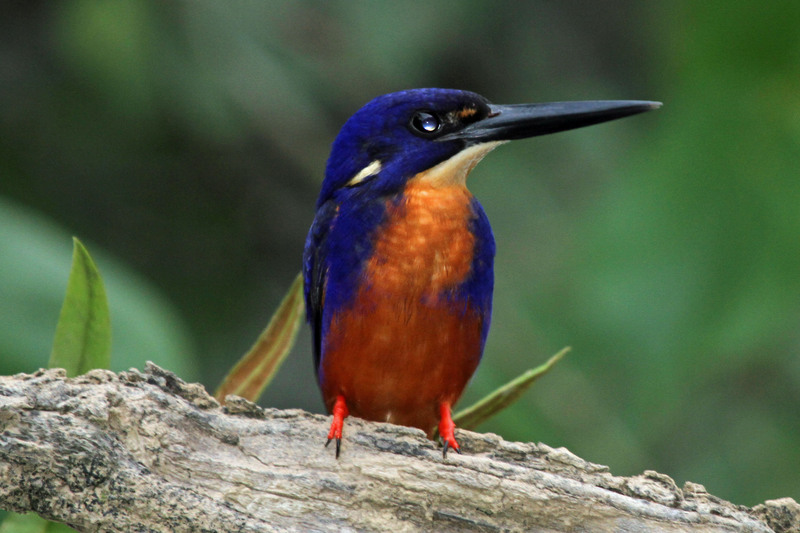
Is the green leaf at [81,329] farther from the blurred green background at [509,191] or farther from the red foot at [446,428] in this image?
the red foot at [446,428]

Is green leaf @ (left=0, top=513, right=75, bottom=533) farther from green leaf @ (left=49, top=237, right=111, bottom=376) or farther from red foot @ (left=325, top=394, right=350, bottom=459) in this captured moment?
red foot @ (left=325, top=394, right=350, bottom=459)

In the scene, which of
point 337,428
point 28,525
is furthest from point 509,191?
point 28,525

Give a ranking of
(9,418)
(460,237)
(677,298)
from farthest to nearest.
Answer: (677,298) < (460,237) < (9,418)

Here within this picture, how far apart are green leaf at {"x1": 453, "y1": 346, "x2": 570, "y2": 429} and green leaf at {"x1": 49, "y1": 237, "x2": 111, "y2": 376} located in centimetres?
127

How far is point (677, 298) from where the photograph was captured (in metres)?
4.39

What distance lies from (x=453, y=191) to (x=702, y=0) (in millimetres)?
2025

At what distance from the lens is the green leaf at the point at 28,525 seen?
3.09 m

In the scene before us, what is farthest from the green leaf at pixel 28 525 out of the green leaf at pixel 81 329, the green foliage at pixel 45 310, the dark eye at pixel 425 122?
the dark eye at pixel 425 122

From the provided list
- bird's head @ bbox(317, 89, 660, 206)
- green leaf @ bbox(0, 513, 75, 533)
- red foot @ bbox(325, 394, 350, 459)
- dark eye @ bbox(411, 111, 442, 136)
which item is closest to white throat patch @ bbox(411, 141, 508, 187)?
bird's head @ bbox(317, 89, 660, 206)

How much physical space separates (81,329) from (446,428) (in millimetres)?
1250

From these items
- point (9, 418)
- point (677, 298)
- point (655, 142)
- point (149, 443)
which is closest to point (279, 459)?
point (149, 443)

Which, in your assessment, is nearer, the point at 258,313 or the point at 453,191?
the point at 453,191

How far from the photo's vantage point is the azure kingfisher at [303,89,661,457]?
3.39 m

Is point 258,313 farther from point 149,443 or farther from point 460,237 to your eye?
point 149,443
